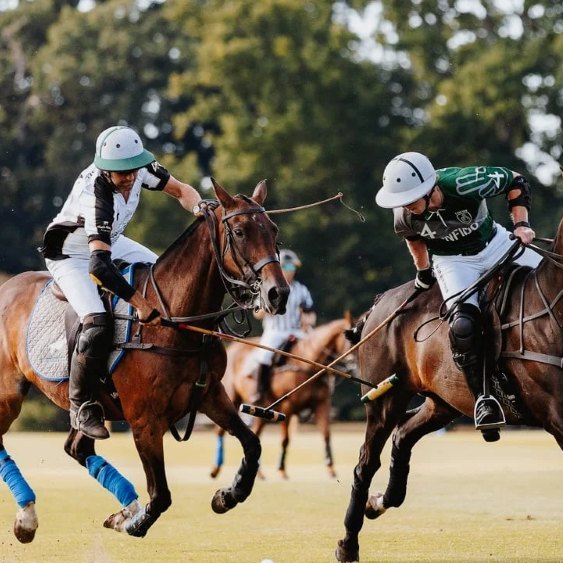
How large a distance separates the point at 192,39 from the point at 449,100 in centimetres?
1086

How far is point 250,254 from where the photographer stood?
7.75m

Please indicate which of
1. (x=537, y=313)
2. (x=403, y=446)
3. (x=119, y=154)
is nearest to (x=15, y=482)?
(x=119, y=154)

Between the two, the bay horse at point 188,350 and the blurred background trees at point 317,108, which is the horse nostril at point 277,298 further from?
the blurred background trees at point 317,108

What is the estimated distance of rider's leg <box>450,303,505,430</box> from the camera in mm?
8125

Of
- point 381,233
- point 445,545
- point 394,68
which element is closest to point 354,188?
point 381,233

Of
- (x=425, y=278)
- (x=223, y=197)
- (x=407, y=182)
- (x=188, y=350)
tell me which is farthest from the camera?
(x=425, y=278)

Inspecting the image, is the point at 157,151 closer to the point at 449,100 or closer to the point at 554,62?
the point at 449,100

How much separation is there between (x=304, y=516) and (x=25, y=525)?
3.61m

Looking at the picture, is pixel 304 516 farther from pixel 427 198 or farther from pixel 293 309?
pixel 293 309

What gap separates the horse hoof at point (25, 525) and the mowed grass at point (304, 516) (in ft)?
0.54

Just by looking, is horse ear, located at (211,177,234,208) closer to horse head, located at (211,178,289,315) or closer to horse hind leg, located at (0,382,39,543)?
horse head, located at (211,178,289,315)

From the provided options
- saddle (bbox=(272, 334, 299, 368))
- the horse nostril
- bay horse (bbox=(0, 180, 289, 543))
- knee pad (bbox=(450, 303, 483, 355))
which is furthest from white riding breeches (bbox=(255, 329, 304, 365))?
the horse nostril

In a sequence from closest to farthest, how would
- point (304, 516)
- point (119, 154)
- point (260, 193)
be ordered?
point (119, 154) < point (260, 193) < point (304, 516)

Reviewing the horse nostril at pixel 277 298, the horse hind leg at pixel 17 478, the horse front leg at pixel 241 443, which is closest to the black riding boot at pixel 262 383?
the horse hind leg at pixel 17 478
